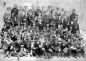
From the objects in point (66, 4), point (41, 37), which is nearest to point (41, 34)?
point (41, 37)

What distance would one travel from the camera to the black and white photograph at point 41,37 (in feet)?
12.5

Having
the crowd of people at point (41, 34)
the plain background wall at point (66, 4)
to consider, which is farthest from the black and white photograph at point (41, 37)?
the plain background wall at point (66, 4)

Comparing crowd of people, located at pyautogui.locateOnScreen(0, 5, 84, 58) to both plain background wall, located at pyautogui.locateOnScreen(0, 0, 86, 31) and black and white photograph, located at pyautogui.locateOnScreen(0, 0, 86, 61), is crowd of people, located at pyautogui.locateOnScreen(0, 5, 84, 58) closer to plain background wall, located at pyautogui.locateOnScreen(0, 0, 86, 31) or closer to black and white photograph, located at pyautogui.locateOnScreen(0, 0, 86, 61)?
black and white photograph, located at pyautogui.locateOnScreen(0, 0, 86, 61)

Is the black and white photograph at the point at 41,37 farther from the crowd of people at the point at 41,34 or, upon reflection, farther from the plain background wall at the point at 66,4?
the plain background wall at the point at 66,4

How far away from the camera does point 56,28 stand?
162 inches

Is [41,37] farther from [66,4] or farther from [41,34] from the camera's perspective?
[66,4]

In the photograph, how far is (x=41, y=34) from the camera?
400 cm

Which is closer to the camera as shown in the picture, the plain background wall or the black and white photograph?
the black and white photograph

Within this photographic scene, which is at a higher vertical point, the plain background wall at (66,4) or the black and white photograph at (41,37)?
the plain background wall at (66,4)

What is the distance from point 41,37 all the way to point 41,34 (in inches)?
5.3

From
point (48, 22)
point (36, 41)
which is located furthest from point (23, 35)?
point (48, 22)

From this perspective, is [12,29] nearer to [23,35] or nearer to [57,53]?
[23,35]

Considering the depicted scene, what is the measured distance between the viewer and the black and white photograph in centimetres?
382

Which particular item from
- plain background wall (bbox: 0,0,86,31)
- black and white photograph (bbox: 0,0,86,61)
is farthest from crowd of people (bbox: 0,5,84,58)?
plain background wall (bbox: 0,0,86,31)
